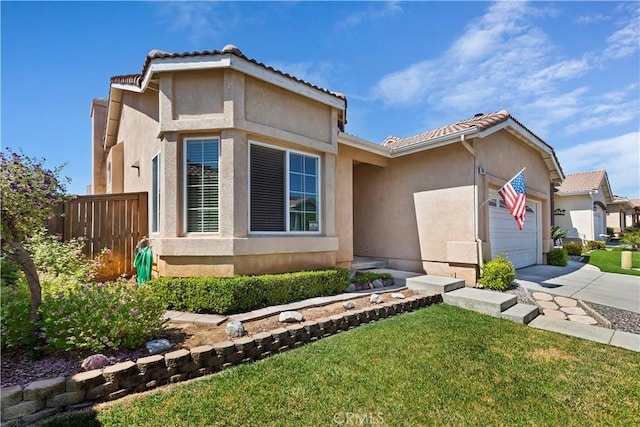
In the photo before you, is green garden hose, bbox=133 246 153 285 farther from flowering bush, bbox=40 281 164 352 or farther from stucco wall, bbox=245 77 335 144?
stucco wall, bbox=245 77 335 144

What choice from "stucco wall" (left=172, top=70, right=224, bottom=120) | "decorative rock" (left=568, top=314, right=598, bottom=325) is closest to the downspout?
"decorative rock" (left=568, top=314, right=598, bottom=325)

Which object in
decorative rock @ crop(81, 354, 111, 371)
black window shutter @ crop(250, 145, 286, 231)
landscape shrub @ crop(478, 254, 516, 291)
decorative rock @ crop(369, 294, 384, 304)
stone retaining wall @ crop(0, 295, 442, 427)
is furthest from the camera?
landscape shrub @ crop(478, 254, 516, 291)

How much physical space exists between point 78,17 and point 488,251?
13.6m

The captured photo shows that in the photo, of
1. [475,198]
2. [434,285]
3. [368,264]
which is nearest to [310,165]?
[368,264]

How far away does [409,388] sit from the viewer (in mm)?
4059

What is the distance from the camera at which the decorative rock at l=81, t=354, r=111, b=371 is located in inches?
148

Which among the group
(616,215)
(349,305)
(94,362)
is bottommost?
(349,305)

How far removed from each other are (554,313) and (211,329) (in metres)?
8.32

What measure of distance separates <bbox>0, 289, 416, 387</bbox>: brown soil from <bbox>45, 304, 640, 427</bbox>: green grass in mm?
718

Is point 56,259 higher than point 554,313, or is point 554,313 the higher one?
point 56,259

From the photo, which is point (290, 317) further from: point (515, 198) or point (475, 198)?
point (515, 198)

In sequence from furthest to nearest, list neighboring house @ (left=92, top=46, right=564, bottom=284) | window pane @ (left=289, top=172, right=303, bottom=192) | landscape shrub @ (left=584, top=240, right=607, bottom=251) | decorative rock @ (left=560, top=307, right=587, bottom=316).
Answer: landscape shrub @ (left=584, top=240, right=607, bottom=251) < window pane @ (left=289, top=172, right=303, bottom=192) < decorative rock @ (left=560, top=307, right=587, bottom=316) < neighboring house @ (left=92, top=46, right=564, bottom=284)

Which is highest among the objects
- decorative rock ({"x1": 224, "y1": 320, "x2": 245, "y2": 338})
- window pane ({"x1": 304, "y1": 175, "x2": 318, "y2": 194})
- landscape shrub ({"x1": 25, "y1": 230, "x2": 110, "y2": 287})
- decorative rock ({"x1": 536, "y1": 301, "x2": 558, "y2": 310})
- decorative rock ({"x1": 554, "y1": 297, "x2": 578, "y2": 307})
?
window pane ({"x1": 304, "y1": 175, "x2": 318, "y2": 194})

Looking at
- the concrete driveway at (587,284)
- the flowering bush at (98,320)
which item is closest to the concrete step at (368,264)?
the concrete driveway at (587,284)
